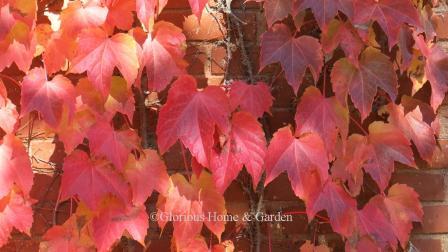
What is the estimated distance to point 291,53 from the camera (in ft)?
3.92

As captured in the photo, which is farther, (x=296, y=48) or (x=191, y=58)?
(x=191, y=58)

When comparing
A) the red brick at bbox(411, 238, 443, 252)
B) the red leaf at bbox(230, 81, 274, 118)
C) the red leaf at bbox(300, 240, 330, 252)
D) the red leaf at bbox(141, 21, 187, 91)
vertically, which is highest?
the red leaf at bbox(141, 21, 187, 91)

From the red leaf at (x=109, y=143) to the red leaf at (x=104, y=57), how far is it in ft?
0.27

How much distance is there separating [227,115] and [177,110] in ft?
0.33

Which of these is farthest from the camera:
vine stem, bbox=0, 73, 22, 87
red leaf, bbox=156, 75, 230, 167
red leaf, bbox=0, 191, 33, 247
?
vine stem, bbox=0, 73, 22, 87

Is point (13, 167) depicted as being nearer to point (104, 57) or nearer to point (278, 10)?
point (104, 57)

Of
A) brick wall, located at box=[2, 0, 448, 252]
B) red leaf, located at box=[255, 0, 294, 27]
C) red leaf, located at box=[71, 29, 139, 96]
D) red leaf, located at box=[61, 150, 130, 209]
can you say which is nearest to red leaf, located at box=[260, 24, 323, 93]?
red leaf, located at box=[255, 0, 294, 27]

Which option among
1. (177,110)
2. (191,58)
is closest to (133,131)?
(177,110)

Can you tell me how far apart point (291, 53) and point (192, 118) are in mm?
246

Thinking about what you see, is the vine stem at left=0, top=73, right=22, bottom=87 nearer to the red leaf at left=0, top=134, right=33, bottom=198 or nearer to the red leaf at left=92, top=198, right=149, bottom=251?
the red leaf at left=0, top=134, right=33, bottom=198

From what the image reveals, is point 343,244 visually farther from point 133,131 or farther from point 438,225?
point 133,131

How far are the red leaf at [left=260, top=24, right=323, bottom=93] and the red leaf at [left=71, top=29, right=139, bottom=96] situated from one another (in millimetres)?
264

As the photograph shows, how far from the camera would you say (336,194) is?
1.24 metres

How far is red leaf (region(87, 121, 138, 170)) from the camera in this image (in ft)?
3.85
